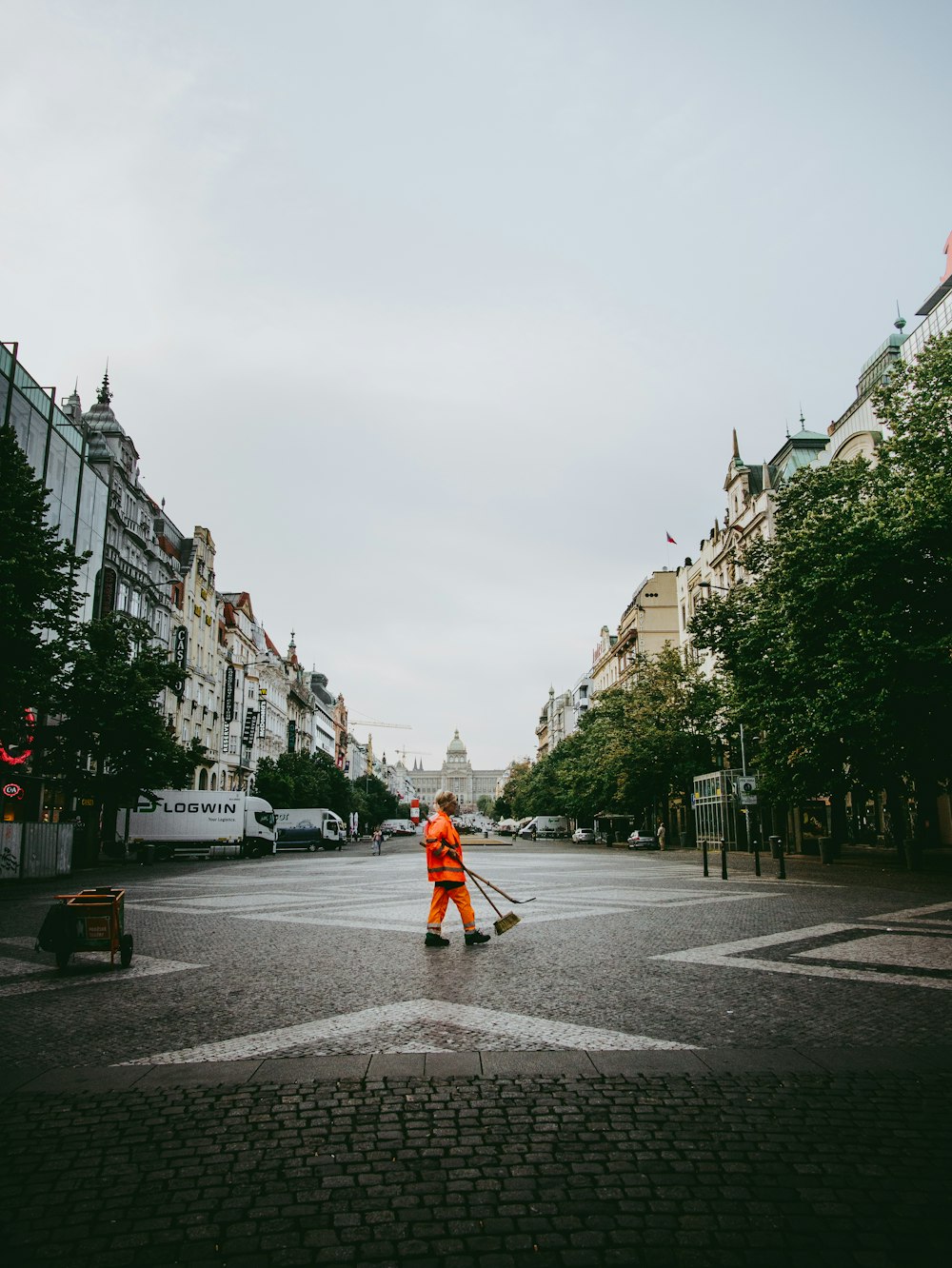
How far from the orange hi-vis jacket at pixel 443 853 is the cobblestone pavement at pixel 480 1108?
0.79m

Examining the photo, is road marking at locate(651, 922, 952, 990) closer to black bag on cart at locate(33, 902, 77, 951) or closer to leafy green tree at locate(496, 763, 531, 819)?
black bag on cart at locate(33, 902, 77, 951)

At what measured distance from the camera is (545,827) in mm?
86875

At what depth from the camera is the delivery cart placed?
8.78m

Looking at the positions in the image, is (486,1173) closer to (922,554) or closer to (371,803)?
(922,554)

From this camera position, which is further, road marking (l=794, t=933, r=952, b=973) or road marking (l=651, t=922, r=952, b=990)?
road marking (l=794, t=933, r=952, b=973)

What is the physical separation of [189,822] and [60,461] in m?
17.2

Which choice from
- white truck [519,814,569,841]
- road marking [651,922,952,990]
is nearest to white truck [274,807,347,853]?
white truck [519,814,569,841]

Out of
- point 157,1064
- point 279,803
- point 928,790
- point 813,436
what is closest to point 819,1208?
point 157,1064

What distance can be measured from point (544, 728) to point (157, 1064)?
596 feet

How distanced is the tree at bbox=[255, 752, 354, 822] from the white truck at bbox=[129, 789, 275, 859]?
60.3 ft

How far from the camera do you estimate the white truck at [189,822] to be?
137ft

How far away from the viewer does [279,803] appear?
68625 mm

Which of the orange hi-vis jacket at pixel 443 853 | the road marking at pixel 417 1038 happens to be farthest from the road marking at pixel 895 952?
the road marking at pixel 417 1038

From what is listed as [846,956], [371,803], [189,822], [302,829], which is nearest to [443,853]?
[846,956]
